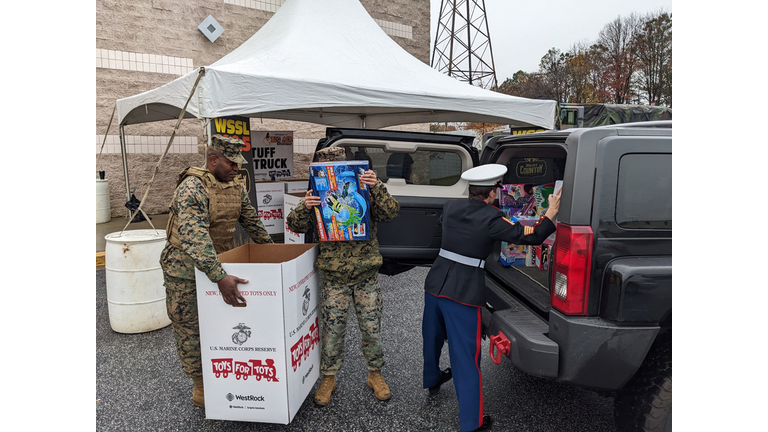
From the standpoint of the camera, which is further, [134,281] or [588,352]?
[134,281]

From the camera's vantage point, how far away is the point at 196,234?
7.75 feet

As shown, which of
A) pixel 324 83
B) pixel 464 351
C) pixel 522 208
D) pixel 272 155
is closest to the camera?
pixel 464 351

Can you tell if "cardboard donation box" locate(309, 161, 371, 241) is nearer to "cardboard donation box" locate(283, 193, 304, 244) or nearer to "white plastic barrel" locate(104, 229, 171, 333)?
"white plastic barrel" locate(104, 229, 171, 333)

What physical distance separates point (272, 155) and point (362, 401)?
516cm

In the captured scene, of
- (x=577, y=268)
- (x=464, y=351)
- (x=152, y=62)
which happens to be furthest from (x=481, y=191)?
(x=152, y=62)

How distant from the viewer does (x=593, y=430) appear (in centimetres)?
259

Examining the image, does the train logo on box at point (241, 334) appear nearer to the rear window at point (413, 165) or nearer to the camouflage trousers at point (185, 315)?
the camouflage trousers at point (185, 315)

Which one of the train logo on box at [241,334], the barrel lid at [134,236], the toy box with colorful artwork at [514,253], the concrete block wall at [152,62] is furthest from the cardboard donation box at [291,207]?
the concrete block wall at [152,62]

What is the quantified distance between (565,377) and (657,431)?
53 cm

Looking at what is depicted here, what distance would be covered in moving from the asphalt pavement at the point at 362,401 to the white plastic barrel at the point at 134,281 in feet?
0.80

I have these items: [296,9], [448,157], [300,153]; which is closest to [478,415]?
[448,157]

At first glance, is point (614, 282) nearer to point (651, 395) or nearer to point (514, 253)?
point (651, 395)

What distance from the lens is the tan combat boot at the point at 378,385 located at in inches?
114

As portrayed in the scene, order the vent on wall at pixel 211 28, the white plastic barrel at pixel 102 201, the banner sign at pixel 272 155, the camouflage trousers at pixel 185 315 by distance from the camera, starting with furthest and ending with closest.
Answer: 1. the vent on wall at pixel 211 28
2. the white plastic barrel at pixel 102 201
3. the banner sign at pixel 272 155
4. the camouflage trousers at pixel 185 315
